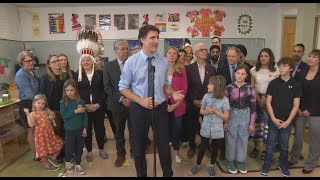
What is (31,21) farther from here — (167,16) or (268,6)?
(268,6)

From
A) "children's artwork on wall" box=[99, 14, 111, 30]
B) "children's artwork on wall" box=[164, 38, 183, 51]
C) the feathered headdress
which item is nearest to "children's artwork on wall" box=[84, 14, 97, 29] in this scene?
"children's artwork on wall" box=[99, 14, 111, 30]

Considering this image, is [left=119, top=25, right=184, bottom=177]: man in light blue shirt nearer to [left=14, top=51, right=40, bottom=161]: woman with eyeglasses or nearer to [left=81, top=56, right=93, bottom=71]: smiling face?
[left=81, top=56, right=93, bottom=71]: smiling face

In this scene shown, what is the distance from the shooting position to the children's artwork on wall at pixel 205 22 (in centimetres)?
614

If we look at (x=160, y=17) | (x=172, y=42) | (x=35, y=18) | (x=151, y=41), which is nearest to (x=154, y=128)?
(x=151, y=41)

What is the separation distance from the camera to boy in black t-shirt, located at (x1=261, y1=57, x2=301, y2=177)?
8.39ft

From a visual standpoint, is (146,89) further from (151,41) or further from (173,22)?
(173,22)

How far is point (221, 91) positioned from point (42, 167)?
2388 mm

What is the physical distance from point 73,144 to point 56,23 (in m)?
4.21

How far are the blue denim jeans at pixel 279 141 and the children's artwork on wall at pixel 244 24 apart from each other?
4195 mm

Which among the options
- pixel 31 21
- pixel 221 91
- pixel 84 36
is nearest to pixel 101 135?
pixel 84 36

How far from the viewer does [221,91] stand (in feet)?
8.46

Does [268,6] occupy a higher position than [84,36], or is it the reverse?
[268,6]

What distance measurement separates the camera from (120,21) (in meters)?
6.04

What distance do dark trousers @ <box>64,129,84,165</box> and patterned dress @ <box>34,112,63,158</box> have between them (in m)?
0.25
